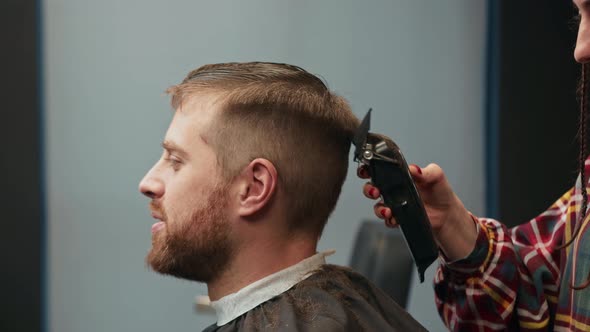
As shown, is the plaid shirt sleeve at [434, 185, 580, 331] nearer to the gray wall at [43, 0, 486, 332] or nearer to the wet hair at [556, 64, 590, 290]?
the wet hair at [556, 64, 590, 290]

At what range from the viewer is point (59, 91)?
119 inches

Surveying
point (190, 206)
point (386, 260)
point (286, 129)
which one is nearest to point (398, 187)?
point (286, 129)

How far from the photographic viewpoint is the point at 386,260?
220 centimetres

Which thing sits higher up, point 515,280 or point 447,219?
point 447,219

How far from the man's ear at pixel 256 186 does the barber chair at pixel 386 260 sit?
98 cm

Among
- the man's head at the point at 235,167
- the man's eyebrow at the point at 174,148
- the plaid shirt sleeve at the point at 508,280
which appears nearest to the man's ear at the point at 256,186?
the man's head at the point at 235,167

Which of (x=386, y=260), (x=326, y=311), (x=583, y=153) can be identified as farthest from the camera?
(x=386, y=260)

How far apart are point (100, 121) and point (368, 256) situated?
1.44m

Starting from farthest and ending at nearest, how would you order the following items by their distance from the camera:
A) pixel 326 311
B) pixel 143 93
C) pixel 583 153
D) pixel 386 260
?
pixel 143 93
pixel 386 260
pixel 583 153
pixel 326 311

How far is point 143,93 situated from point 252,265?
2.01 metres

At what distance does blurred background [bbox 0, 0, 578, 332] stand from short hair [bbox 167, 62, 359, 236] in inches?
72.3

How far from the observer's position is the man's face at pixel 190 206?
1242 mm

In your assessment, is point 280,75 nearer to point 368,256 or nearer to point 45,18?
point 368,256

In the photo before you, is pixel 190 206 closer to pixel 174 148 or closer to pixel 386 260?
pixel 174 148
